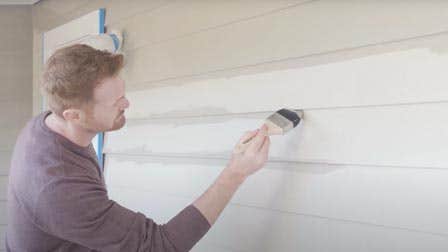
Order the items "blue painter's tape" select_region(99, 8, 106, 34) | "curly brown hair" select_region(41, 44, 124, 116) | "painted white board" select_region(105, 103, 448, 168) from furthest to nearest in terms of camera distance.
→ "blue painter's tape" select_region(99, 8, 106, 34) → "curly brown hair" select_region(41, 44, 124, 116) → "painted white board" select_region(105, 103, 448, 168)

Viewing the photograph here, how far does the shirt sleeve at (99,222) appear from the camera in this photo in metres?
1.10

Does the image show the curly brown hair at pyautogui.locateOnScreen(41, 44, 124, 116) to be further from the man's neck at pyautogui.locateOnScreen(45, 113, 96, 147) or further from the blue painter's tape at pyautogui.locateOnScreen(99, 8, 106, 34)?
the blue painter's tape at pyautogui.locateOnScreen(99, 8, 106, 34)

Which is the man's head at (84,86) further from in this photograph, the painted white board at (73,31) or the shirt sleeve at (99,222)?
the painted white board at (73,31)

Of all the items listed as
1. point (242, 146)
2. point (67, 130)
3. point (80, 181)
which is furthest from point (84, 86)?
point (242, 146)

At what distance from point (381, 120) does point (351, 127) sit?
88mm

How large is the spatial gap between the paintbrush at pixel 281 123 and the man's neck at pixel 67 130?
0.47m

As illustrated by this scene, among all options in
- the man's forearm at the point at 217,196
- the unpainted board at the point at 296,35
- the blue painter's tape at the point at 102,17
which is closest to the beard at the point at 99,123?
the man's forearm at the point at 217,196

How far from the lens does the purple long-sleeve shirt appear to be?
1.10 m

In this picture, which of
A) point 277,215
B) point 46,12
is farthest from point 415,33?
point 46,12

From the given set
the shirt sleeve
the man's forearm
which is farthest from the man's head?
the man's forearm

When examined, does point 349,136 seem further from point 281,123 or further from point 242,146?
point 242,146

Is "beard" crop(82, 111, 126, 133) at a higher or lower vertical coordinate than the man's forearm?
higher

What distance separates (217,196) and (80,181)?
38 cm

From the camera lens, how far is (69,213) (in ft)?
3.58
